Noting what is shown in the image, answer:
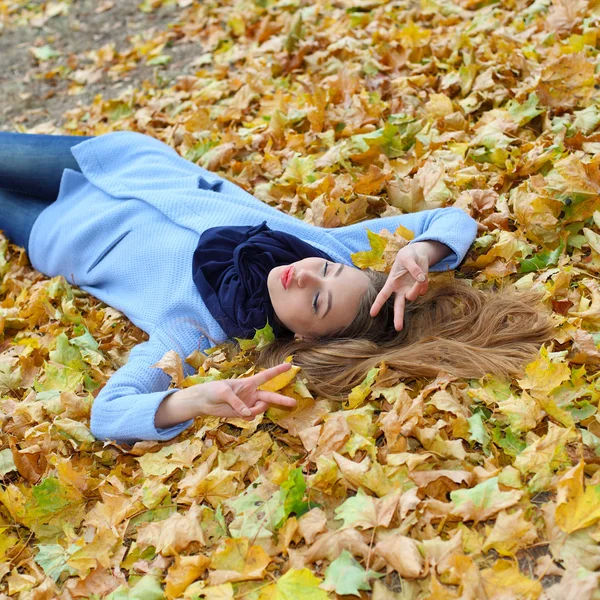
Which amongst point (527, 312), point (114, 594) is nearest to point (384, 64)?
point (527, 312)

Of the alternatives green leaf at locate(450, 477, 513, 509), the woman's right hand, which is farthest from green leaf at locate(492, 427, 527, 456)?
the woman's right hand

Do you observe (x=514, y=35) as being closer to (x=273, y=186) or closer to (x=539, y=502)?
(x=273, y=186)

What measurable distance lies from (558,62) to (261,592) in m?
2.96

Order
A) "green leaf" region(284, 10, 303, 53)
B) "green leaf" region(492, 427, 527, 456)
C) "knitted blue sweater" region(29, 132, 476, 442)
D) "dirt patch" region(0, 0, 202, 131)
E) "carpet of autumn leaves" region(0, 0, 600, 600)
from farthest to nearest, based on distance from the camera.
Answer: "dirt patch" region(0, 0, 202, 131), "green leaf" region(284, 10, 303, 53), "knitted blue sweater" region(29, 132, 476, 442), "green leaf" region(492, 427, 527, 456), "carpet of autumn leaves" region(0, 0, 600, 600)

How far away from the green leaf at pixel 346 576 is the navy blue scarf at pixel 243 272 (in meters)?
1.17

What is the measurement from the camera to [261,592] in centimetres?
181

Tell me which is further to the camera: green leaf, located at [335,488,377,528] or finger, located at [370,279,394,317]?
finger, located at [370,279,394,317]

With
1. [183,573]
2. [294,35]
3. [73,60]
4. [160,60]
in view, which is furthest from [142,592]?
[73,60]

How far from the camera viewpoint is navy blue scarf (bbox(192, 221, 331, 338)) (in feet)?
9.07

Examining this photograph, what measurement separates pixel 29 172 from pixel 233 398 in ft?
7.40

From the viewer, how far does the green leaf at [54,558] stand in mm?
2115

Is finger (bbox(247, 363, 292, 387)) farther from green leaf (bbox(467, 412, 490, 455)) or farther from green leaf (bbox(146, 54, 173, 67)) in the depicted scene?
green leaf (bbox(146, 54, 173, 67))

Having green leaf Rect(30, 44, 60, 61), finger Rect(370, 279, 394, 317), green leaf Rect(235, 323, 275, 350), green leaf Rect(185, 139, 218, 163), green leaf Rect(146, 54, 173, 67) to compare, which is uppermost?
green leaf Rect(30, 44, 60, 61)

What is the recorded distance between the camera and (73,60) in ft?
20.3
